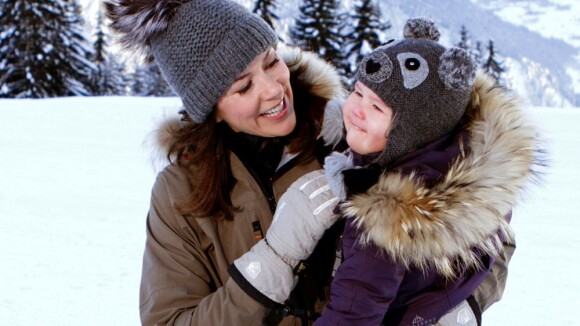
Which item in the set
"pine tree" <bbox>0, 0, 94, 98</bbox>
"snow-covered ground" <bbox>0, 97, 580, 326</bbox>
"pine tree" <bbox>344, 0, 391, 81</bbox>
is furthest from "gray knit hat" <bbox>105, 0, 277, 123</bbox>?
"pine tree" <bbox>0, 0, 94, 98</bbox>

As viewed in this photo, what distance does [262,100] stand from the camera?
2.02 m

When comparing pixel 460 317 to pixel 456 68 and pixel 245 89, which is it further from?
pixel 245 89

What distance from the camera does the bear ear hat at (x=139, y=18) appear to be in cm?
200

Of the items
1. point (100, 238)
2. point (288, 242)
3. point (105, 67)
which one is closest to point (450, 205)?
point (288, 242)

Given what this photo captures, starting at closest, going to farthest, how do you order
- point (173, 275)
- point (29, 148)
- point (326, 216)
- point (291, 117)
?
point (326, 216), point (173, 275), point (291, 117), point (29, 148)

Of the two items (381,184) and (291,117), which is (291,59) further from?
(381,184)

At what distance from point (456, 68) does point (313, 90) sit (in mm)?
675

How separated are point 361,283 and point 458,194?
1.17ft

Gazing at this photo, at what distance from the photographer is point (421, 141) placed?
174 cm

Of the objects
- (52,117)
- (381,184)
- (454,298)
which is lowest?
(52,117)

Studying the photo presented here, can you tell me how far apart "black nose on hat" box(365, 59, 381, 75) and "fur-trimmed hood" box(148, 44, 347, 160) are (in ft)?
0.86

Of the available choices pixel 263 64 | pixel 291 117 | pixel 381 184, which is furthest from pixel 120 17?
pixel 381 184

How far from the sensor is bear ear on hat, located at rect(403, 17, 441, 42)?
1.90 m

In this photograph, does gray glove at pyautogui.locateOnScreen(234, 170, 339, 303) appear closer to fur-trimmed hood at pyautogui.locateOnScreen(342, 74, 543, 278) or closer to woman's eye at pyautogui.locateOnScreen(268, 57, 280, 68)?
fur-trimmed hood at pyautogui.locateOnScreen(342, 74, 543, 278)
